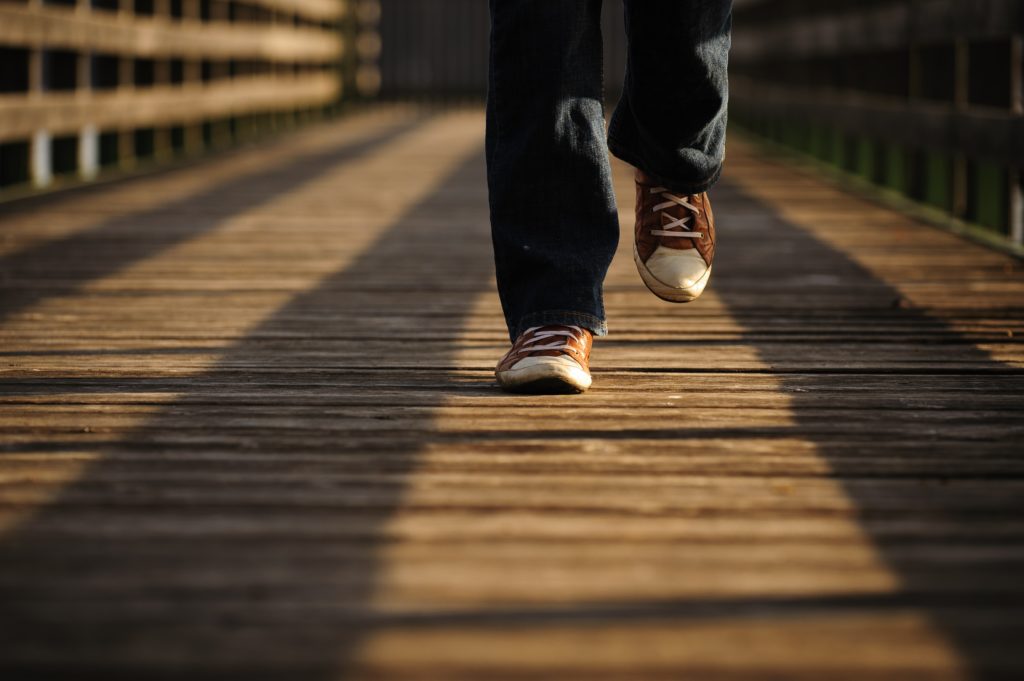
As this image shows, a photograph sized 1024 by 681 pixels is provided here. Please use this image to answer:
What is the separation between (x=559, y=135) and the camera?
167 centimetres

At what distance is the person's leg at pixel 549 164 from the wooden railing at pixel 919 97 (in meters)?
1.56

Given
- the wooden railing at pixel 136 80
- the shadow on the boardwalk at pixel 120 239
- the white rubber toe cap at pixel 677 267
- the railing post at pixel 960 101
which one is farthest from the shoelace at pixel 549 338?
the wooden railing at pixel 136 80

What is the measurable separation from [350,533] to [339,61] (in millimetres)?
10769

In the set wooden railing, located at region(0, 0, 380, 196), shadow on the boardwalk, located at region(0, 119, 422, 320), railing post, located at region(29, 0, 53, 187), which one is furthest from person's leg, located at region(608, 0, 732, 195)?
railing post, located at region(29, 0, 53, 187)

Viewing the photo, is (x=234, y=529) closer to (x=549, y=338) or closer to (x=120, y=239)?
(x=549, y=338)

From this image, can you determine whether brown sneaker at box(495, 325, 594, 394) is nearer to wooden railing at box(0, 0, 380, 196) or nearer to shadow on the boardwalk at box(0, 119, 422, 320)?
shadow on the boardwalk at box(0, 119, 422, 320)

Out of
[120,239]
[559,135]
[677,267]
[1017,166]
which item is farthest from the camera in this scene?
[120,239]

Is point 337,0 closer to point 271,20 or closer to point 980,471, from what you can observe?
point 271,20

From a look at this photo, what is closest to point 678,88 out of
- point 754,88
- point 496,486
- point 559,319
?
point 559,319

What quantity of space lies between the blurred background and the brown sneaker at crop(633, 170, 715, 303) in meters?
1.39

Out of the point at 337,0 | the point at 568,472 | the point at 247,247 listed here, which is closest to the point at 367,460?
the point at 568,472

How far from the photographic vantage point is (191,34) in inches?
252

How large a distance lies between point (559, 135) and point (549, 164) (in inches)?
1.4

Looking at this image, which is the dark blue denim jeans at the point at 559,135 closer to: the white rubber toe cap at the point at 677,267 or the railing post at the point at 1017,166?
the white rubber toe cap at the point at 677,267
